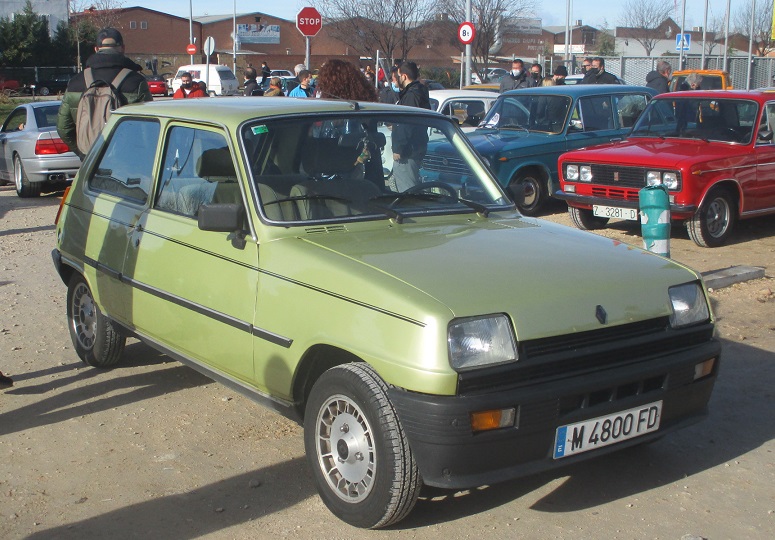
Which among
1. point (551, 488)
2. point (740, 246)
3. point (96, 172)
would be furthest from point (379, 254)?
point (740, 246)

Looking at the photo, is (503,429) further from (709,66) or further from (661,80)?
(709,66)

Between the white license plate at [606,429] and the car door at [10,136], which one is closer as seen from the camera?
the white license plate at [606,429]

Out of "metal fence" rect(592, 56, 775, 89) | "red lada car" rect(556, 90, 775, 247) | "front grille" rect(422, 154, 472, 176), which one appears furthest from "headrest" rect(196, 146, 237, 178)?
"metal fence" rect(592, 56, 775, 89)

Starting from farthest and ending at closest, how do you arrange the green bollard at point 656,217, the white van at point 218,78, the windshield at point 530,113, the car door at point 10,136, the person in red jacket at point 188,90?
the white van at point 218,78 < the person in red jacket at point 188,90 < the car door at point 10,136 < the windshield at point 530,113 < the green bollard at point 656,217

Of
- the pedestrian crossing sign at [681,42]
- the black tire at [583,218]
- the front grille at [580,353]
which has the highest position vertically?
the pedestrian crossing sign at [681,42]

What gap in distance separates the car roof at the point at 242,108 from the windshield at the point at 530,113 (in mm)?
7661

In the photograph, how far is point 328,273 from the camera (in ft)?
12.9

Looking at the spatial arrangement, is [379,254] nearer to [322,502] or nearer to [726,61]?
[322,502]

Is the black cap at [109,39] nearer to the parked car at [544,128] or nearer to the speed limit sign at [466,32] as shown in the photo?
the parked car at [544,128]

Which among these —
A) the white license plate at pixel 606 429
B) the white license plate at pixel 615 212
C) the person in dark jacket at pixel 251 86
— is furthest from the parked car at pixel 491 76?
the white license plate at pixel 606 429

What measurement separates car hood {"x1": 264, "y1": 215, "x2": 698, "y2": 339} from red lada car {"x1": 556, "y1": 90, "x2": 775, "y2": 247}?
5.75 meters

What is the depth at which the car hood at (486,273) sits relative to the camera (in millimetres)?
3609

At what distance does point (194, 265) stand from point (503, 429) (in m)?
1.90

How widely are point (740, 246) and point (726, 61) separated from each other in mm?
23230
